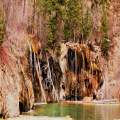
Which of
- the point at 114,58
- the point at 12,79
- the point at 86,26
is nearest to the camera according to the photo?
the point at 12,79

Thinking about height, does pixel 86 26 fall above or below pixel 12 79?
above

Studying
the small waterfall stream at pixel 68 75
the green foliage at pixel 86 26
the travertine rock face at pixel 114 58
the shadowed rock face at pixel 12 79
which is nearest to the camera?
the shadowed rock face at pixel 12 79

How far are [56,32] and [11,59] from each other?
2567 cm

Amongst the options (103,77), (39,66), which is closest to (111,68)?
(103,77)

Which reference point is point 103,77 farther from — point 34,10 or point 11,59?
point 11,59

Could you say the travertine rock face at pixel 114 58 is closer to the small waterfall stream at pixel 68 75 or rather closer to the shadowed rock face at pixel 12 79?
the small waterfall stream at pixel 68 75

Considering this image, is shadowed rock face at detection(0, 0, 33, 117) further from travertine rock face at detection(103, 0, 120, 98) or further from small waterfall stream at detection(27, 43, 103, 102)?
travertine rock face at detection(103, 0, 120, 98)

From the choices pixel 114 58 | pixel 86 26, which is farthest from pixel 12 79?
pixel 114 58

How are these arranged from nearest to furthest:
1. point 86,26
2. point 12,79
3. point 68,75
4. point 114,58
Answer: point 12,79
point 68,75
point 86,26
point 114,58

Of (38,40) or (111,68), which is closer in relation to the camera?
(38,40)

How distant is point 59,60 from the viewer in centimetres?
5456

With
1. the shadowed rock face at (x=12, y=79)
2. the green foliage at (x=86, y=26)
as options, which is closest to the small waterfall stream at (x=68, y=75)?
the green foliage at (x=86, y=26)

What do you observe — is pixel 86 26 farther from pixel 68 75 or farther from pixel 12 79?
pixel 12 79

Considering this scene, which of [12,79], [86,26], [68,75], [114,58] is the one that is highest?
[86,26]
